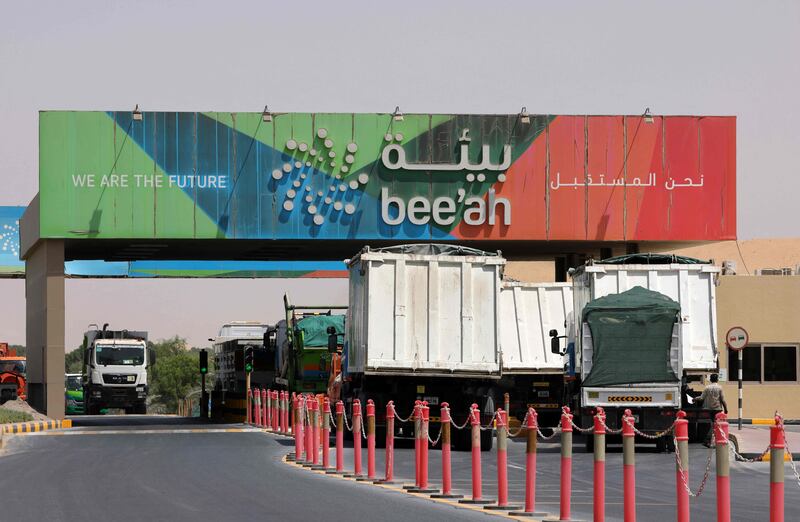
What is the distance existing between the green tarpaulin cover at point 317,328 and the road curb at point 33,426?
298 inches

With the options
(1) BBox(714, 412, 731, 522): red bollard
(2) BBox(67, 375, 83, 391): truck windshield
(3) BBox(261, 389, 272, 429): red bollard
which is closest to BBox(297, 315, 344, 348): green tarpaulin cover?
(3) BBox(261, 389, 272, 429): red bollard

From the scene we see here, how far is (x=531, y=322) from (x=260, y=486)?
1906 cm

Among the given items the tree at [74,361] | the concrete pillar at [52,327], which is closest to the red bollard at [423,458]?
the concrete pillar at [52,327]

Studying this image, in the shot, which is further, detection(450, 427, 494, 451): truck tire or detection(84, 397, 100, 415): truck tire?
detection(84, 397, 100, 415): truck tire

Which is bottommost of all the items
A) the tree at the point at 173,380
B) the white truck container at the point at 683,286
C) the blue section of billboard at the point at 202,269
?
the tree at the point at 173,380

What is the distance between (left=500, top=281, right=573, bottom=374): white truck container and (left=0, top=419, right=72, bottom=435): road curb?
1245 centimetres

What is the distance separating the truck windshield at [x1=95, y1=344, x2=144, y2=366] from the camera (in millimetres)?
67500

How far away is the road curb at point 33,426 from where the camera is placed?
138ft

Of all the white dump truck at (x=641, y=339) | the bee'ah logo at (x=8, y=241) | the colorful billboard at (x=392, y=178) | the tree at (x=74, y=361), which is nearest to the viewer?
the white dump truck at (x=641, y=339)

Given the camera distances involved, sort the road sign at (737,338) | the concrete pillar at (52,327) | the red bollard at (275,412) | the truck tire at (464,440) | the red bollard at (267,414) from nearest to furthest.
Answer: the truck tire at (464,440), the road sign at (737,338), the red bollard at (275,412), the red bollard at (267,414), the concrete pillar at (52,327)

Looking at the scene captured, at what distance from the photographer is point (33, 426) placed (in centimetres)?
4447

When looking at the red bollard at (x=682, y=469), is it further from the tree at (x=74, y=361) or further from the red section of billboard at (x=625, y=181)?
A: the tree at (x=74, y=361)

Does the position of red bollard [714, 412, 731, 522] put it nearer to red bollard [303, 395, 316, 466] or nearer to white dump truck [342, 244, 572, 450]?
red bollard [303, 395, 316, 466]

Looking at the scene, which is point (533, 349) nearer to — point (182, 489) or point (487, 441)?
point (487, 441)
